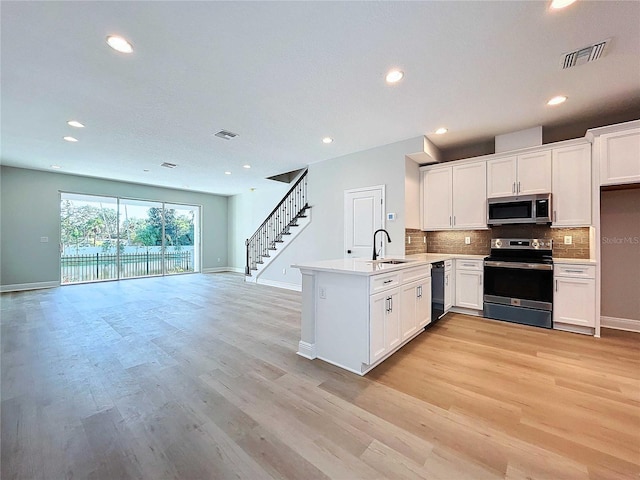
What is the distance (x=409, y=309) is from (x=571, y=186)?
120 inches

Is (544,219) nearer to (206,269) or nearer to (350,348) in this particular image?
(350,348)

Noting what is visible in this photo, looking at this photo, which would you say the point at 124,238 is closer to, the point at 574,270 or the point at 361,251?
the point at 361,251

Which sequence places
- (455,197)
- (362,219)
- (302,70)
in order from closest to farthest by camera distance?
(302,70)
(455,197)
(362,219)

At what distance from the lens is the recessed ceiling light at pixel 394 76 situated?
2678 millimetres

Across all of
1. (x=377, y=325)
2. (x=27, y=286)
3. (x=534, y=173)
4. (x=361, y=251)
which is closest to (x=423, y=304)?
(x=377, y=325)

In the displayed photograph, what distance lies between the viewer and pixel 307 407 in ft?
6.55

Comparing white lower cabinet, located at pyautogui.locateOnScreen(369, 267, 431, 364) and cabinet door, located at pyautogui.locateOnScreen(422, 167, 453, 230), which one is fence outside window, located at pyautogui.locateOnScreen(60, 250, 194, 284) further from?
white lower cabinet, located at pyautogui.locateOnScreen(369, 267, 431, 364)

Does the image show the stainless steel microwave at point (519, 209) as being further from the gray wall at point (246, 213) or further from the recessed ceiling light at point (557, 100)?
the gray wall at point (246, 213)

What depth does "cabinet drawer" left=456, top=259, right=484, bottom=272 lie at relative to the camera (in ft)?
14.0

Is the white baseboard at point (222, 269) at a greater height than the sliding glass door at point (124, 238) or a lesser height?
lesser

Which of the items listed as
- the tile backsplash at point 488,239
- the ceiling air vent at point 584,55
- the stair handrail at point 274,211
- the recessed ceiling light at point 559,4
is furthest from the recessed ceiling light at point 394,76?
the stair handrail at point 274,211

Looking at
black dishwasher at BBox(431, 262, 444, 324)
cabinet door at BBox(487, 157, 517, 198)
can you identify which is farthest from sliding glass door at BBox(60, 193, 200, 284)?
cabinet door at BBox(487, 157, 517, 198)

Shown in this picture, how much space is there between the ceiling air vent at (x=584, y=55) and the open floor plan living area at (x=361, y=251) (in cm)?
3

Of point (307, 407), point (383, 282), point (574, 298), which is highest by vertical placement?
point (383, 282)
